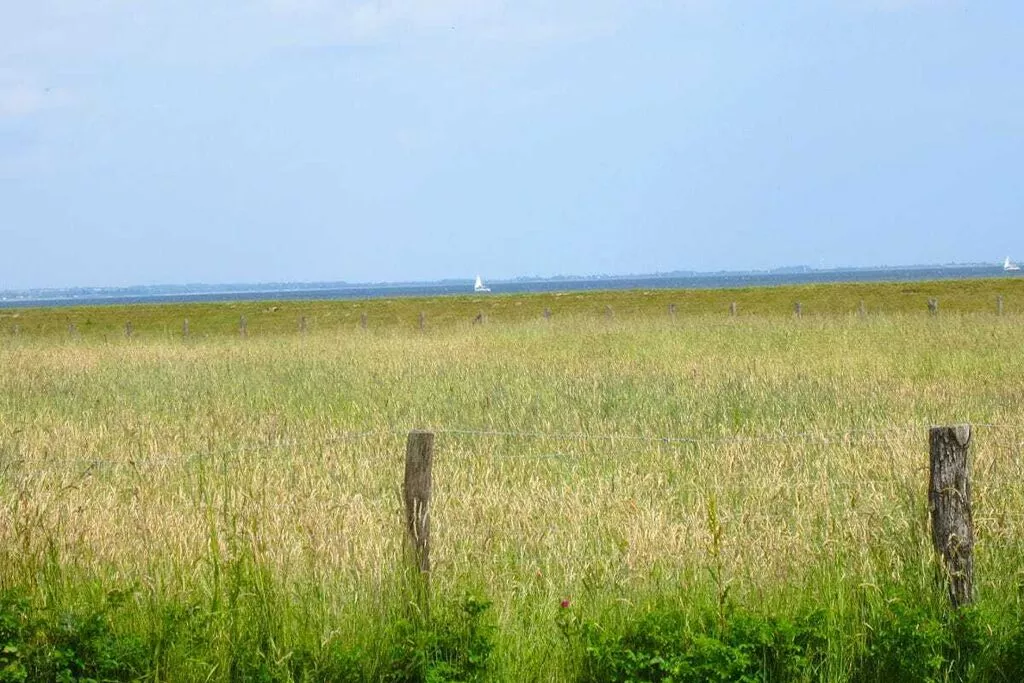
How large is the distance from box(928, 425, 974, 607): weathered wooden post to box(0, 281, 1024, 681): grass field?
130mm

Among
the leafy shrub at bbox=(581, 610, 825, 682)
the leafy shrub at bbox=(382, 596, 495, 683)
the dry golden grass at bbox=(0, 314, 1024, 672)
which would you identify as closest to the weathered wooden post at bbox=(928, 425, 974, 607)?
the dry golden grass at bbox=(0, 314, 1024, 672)

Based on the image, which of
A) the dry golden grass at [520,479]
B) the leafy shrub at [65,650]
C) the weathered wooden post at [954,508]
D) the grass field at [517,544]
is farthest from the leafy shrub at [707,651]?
the leafy shrub at [65,650]

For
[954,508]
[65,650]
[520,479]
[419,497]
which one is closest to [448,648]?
[419,497]

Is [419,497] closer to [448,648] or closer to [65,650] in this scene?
[448,648]

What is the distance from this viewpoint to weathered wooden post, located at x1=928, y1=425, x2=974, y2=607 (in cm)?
546

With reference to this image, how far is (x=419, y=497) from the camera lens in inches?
224

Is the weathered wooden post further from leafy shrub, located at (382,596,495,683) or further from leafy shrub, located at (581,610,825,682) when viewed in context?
leafy shrub, located at (382,596,495,683)

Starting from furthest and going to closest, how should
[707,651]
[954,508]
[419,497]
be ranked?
1. [419,497]
2. [954,508]
3. [707,651]

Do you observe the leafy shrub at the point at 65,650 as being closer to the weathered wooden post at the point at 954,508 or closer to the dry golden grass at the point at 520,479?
the dry golden grass at the point at 520,479

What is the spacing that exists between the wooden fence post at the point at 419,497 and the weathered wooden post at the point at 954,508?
2576 mm

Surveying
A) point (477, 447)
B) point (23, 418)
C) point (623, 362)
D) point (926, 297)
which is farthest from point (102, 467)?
point (926, 297)

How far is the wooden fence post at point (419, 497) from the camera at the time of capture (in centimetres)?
566

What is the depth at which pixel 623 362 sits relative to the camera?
67.8ft

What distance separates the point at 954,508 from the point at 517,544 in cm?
254
